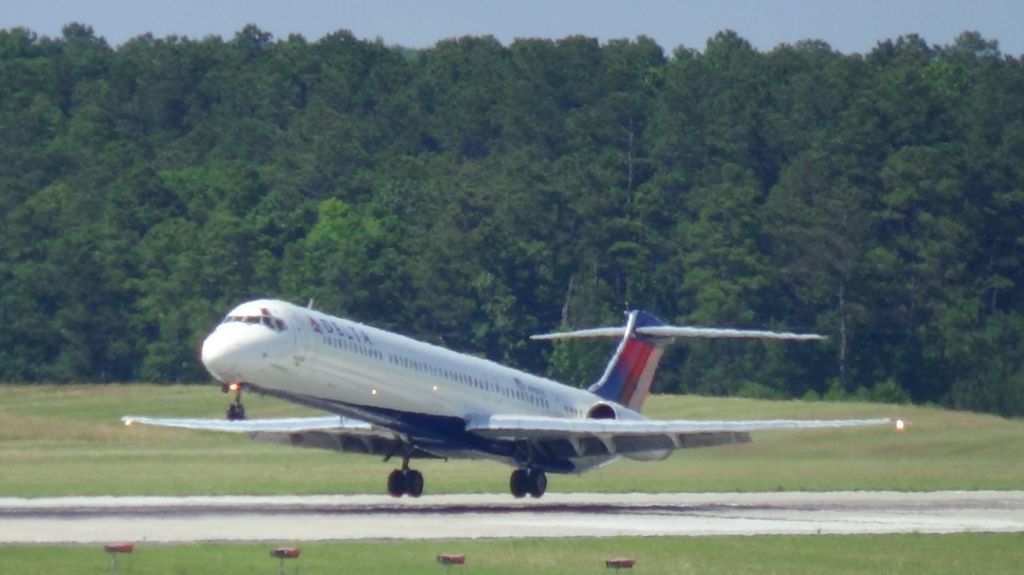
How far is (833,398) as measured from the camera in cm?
9431

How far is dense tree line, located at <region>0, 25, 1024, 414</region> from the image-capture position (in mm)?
105438

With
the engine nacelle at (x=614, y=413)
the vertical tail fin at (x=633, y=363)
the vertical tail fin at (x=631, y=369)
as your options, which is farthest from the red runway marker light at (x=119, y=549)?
the vertical tail fin at (x=631, y=369)

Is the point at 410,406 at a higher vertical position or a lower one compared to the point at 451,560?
higher

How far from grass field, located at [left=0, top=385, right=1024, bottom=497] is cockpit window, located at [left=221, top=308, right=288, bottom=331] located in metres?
5.99

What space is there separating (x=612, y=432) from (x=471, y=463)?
63.4ft

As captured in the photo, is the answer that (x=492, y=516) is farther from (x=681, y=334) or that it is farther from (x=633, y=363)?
(x=633, y=363)

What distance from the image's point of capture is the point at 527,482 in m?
47.8

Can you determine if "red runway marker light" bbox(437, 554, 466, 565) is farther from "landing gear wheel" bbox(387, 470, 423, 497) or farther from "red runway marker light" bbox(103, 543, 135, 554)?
"landing gear wheel" bbox(387, 470, 423, 497)

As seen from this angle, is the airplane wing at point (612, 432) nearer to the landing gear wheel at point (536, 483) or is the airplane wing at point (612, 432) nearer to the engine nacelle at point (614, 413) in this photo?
the landing gear wheel at point (536, 483)

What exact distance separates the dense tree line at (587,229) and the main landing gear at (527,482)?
37809mm

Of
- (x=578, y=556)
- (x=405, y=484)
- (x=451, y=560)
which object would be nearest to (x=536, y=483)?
(x=405, y=484)

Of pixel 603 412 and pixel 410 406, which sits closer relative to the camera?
pixel 410 406

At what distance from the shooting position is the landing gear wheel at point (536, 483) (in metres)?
47.9

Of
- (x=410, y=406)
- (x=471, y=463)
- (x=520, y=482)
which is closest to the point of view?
(x=410, y=406)
